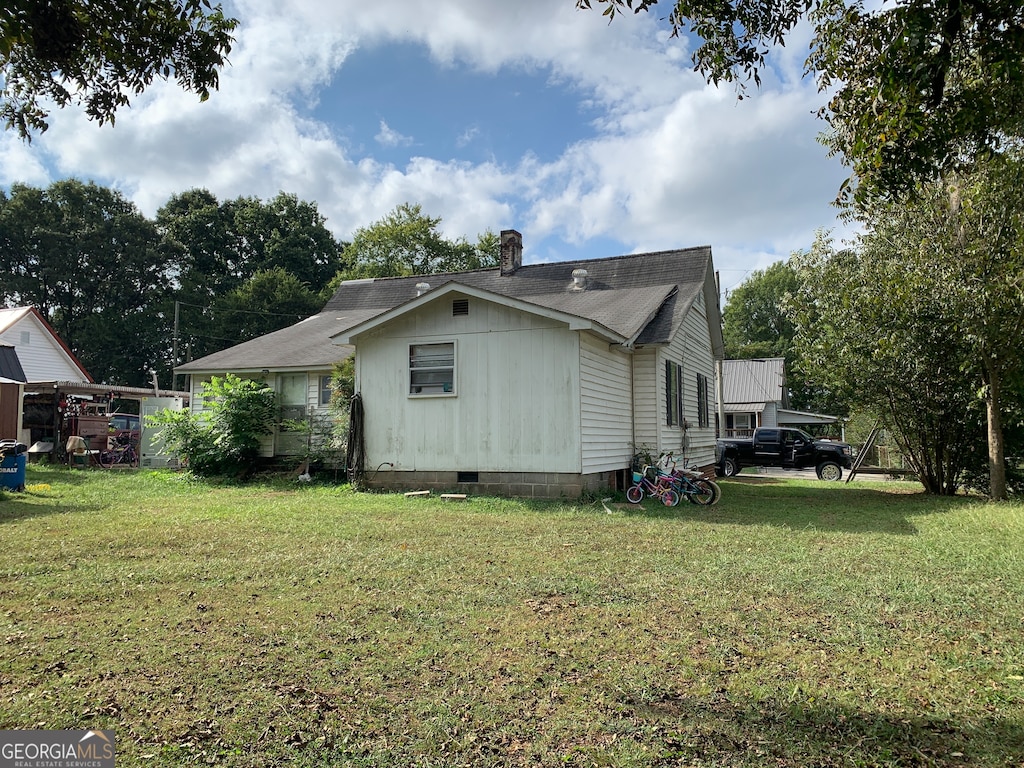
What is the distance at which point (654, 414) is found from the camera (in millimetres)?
14539

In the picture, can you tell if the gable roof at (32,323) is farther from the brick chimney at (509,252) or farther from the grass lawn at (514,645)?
the grass lawn at (514,645)

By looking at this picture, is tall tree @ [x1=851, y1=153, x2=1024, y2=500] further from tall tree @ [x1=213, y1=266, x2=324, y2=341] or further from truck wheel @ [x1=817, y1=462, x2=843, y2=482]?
tall tree @ [x1=213, y1=266, x2=324, y2=341]

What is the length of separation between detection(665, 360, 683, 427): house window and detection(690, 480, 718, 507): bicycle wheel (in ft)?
9.74

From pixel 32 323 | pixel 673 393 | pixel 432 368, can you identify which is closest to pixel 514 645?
pixel 432 368

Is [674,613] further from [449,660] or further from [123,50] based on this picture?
[123,50]

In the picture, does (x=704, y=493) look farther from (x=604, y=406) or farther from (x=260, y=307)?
(x=260, y=307)

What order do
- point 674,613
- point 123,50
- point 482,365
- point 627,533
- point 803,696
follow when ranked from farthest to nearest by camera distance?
point 482,365
point 627,533
point 123,50
point 674,613
point 803,696

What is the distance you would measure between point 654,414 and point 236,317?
1336 inches

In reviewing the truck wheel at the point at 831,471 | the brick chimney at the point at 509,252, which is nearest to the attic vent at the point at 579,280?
the brick chimney at the point at 509,252

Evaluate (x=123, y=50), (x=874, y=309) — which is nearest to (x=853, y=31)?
(x=123, y=50)

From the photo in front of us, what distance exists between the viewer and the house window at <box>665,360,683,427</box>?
50.3 feet

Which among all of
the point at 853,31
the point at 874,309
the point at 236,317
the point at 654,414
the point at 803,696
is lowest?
the point at 803,696

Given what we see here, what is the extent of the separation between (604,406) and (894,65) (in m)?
8.72

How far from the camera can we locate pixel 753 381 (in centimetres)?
3884
